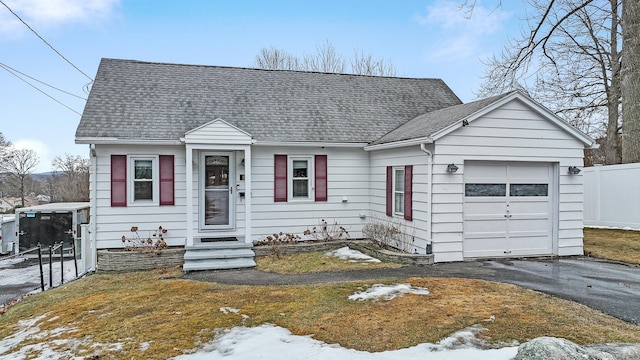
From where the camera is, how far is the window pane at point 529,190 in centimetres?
945

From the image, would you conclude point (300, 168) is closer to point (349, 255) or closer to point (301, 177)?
point (301, 177)

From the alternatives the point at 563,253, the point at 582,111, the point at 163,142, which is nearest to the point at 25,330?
the point at 163,142

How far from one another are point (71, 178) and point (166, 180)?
23.3 metres

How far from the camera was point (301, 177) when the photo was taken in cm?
1115

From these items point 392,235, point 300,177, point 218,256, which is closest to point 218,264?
point 218,256

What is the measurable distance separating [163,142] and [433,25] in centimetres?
1331

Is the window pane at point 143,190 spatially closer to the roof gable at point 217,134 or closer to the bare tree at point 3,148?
the roof gable at point 217,134

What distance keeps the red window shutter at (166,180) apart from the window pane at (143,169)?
259 millimetres

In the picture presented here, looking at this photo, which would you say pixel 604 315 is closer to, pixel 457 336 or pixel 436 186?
pixel 457 336

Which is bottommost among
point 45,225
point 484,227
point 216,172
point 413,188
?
point 45,225

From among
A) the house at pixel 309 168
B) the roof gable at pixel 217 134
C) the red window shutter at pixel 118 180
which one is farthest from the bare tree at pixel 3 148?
the roof gable at pixel 217 134

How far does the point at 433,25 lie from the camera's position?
1812 centimetres

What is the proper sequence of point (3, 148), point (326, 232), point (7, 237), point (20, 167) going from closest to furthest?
1. point (326, 232)
2. point (7, 237)
3. point (3, 148)
4. point (20, 167)

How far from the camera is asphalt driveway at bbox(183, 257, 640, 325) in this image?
253 inches
